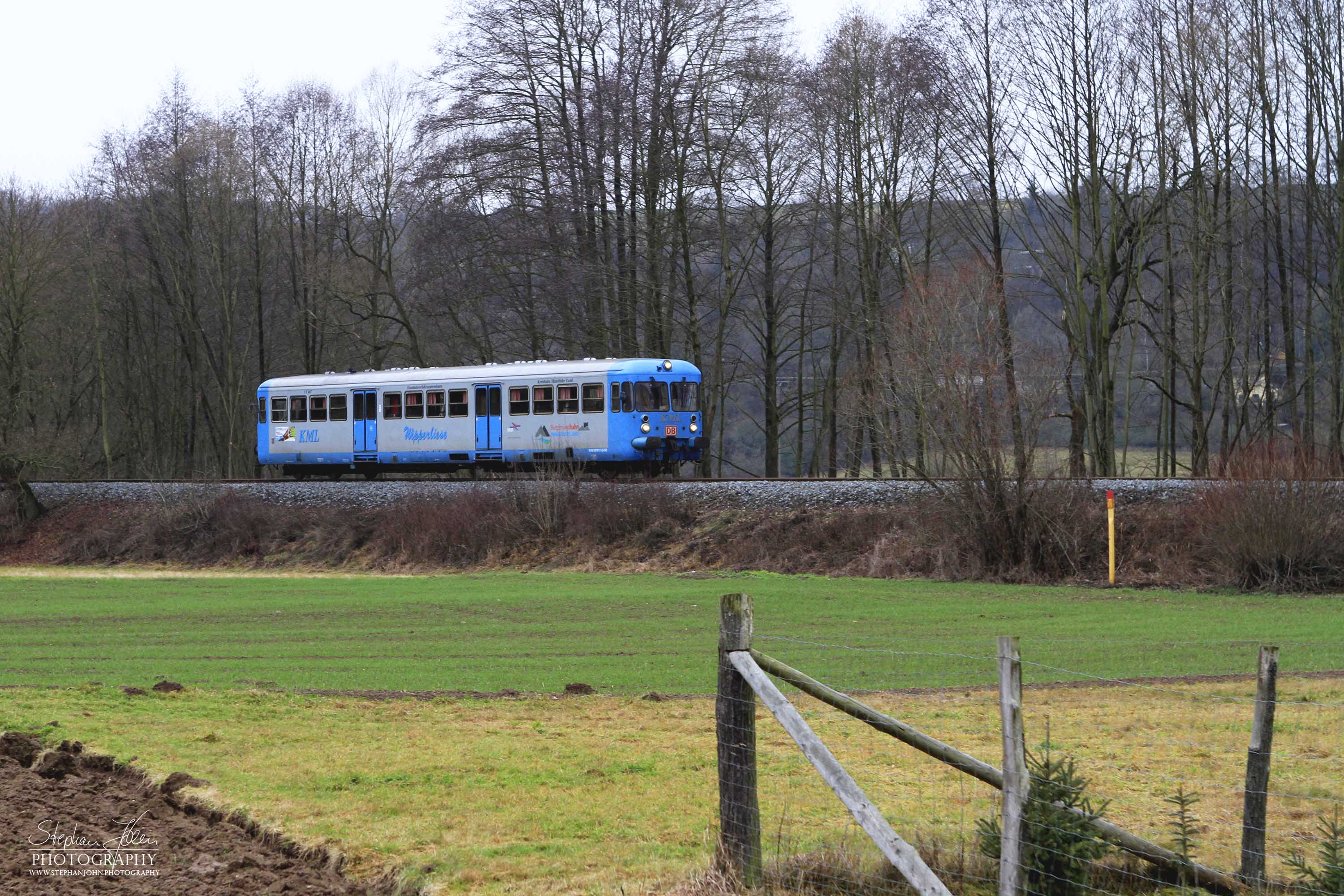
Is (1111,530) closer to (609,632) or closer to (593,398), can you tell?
(609,632)

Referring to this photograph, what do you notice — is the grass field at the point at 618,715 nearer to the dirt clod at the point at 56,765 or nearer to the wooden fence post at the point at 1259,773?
the wooden fence post at the point at 1259,773

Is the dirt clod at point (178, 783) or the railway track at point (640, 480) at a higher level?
Result: the railway track at point (640, 480)

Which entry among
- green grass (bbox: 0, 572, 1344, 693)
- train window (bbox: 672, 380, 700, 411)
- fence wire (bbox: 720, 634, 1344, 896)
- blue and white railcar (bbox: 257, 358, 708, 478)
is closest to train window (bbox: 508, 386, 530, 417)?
blue and white railcar (bbox: 257, 358, 708, 478)

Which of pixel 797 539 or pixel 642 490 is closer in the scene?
pixel 797 539

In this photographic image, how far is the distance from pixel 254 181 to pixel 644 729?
50660 millimetres

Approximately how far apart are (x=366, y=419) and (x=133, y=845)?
3205cm

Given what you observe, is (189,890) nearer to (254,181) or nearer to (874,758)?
(874,758)

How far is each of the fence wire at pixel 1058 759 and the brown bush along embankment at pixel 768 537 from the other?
9.98 m

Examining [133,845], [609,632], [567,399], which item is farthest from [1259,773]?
[567,399]

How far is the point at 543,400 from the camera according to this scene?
120ft

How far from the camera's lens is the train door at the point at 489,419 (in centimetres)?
3738

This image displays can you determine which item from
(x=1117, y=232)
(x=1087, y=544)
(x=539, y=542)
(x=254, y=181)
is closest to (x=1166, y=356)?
(x=1117, y=232)

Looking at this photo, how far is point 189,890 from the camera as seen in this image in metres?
7.92

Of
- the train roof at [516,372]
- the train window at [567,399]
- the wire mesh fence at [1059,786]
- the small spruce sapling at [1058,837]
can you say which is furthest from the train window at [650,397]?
the small spruce sapling at [1058,837]
